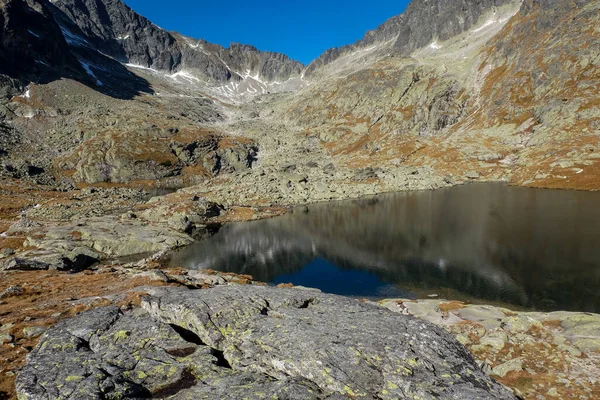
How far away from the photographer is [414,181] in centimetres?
11244

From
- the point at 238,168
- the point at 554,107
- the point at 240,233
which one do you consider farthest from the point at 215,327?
the point at 554,107

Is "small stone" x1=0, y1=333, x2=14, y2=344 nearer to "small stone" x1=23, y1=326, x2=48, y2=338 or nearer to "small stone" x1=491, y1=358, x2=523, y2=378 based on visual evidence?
"small stone" x1=23, y1=326, x2=48, y2=338

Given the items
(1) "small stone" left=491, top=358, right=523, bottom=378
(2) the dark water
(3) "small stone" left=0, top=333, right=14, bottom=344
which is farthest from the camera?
(2) the dark water

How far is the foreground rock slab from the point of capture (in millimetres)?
11523

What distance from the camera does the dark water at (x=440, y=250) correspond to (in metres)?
35.1

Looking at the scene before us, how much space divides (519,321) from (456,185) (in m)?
95.5

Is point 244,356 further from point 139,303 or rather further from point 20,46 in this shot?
point 20,46

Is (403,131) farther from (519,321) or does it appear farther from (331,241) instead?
(519,321)

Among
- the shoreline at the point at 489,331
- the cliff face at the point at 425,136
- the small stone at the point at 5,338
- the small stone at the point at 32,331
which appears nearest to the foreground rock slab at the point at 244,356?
the small stone at the point at 32,331

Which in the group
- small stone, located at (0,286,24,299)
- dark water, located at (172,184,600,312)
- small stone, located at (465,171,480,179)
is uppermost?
small stone, located at (465,171,480,179)

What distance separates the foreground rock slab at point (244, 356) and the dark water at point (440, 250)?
21.8m

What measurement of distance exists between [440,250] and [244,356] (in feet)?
134

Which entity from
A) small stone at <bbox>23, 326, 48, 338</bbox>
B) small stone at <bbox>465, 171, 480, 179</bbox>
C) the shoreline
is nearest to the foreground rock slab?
small stone at <bbox>23, 326, 48, 338</bbox>

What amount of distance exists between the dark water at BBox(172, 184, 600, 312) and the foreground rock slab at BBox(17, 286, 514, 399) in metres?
21.8
